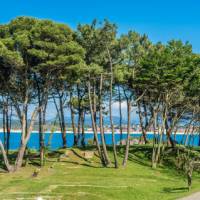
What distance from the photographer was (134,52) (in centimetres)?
2948

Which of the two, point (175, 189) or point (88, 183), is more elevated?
point (88, 183)

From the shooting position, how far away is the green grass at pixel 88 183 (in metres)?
16.9

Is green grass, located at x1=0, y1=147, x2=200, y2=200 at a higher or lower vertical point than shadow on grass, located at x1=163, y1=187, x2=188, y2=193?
higher

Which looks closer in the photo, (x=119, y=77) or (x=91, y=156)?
(x=119, y=77)

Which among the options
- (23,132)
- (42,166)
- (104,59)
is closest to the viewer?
(23,132)

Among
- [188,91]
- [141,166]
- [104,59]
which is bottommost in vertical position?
[141,166]

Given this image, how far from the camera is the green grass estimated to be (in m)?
16.9

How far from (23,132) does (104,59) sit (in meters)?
8.98

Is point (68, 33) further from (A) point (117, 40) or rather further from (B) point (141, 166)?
(B) point (141, 166)

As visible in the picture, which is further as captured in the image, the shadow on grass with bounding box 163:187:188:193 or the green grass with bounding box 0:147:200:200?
the shadow on grass with bounding box 163:187:188:193

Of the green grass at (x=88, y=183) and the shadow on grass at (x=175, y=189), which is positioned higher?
the green grass at (x=88, y=183)

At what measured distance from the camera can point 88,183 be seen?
1986 centimetres

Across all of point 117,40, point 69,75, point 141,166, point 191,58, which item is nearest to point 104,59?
point 117,40

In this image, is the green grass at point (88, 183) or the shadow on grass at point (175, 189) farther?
the shadow on grass at point (175, 189)
